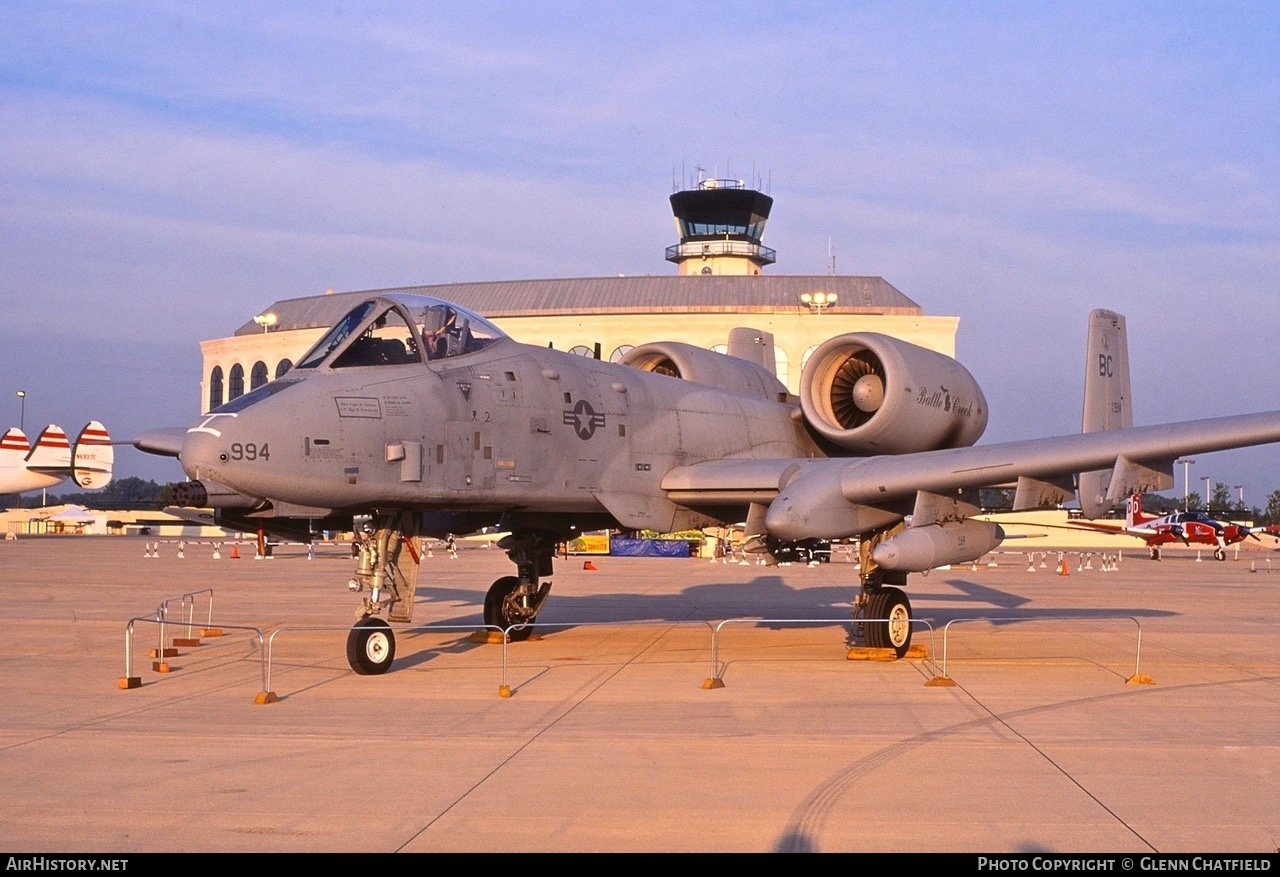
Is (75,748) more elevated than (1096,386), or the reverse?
(1096,386)

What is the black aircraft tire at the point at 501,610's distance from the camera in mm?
15664

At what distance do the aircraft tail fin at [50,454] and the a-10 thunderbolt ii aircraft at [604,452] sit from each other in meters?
44.9

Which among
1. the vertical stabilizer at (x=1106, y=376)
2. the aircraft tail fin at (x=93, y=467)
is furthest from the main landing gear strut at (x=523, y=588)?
the aircraft tail fin at (x=93, y=467)

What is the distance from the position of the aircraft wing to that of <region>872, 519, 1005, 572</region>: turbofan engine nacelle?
415mm

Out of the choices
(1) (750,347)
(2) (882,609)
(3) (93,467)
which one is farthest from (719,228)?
(2) (882,609)

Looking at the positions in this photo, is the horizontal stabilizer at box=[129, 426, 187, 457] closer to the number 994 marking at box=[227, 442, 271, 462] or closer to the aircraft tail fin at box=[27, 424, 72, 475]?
the number 994 marking at box=[227, 442, 271, 462]

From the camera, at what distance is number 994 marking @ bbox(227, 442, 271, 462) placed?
10.8 meters

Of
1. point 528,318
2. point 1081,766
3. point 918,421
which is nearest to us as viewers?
point 1081,766

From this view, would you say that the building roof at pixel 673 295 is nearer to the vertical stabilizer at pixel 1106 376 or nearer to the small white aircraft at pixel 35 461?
the small white aircraft at pixel 35 461

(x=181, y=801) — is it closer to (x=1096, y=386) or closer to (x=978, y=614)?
(x=1096, y=386)

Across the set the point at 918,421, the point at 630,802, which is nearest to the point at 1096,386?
the point at 918,421

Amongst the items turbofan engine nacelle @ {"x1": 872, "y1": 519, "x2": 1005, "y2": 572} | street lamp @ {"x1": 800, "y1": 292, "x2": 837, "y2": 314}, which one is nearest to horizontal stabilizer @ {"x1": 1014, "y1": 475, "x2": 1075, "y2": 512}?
turbofan engine nacelle @ {"x1": 872, "y1": 519, "x2": 1005, "y2": 572}
